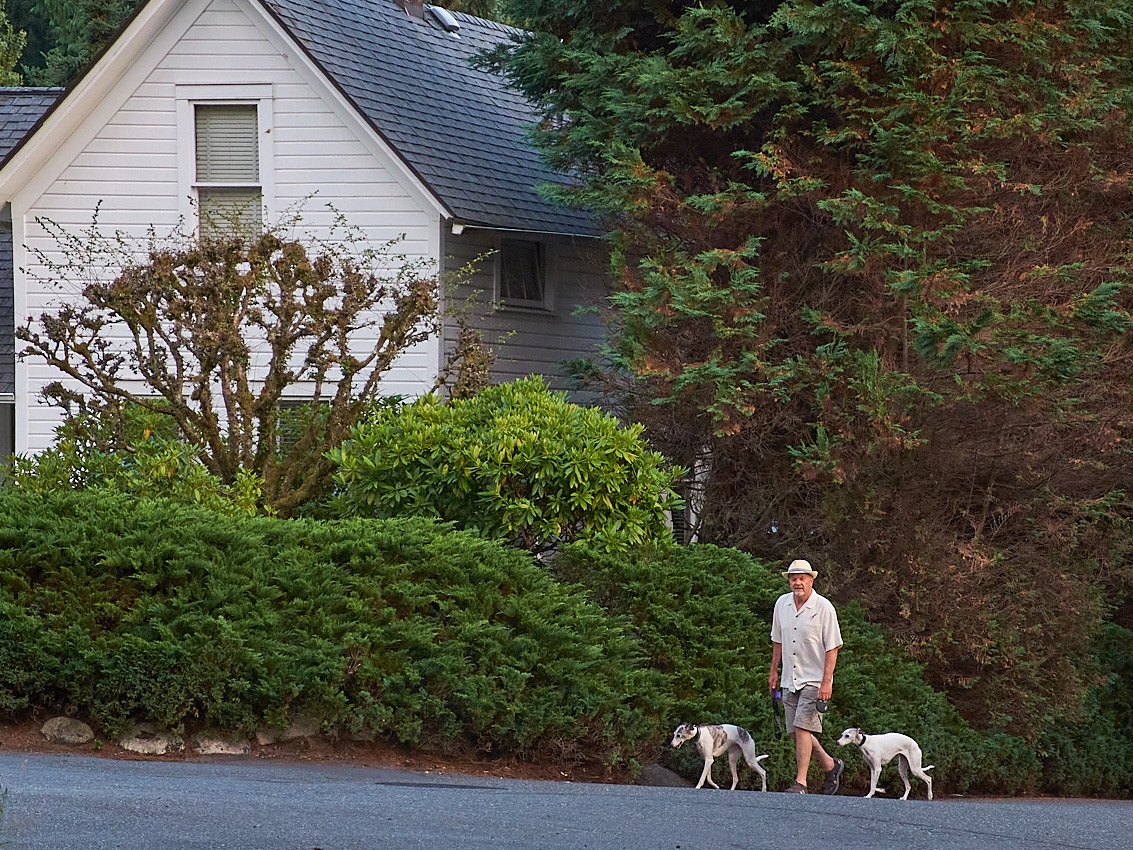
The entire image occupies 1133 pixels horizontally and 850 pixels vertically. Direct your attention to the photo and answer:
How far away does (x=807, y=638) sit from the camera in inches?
433

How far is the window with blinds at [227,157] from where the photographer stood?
1870cm

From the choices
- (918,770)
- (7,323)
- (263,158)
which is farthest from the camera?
(7,323)

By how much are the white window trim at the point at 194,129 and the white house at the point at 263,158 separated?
0.02 meters

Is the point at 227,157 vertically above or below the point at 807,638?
above

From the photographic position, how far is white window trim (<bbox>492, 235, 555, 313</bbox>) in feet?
62.9

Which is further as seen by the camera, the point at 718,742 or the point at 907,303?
the point at 907,303

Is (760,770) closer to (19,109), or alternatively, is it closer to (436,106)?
(436,106)

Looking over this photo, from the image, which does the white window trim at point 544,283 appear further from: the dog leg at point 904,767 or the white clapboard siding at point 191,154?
the dog leg at point 904,767

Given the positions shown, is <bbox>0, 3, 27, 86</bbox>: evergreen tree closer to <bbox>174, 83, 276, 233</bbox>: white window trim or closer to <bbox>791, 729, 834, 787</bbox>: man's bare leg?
<bbox>174, 83, 276, 233</bbox>: white window trim

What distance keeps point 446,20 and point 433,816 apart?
55.4 ft

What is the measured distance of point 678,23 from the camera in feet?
48.4

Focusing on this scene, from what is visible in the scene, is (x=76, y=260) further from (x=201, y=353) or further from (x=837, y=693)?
(x=837, y=693)

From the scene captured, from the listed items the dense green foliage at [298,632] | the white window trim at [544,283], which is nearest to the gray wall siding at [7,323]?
the white window trim at [544,283]

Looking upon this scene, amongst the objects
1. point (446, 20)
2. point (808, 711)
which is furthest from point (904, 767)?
point (446, 20)
